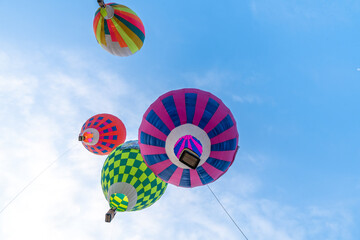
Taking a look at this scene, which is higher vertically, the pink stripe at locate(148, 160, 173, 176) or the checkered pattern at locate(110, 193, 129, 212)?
the pink stripe at locate(148, 160, 173, 176)

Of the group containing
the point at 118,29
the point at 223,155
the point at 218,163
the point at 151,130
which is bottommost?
the point at 151,130

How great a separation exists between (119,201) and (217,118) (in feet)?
13.5

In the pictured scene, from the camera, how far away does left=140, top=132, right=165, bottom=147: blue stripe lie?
470 centimetres

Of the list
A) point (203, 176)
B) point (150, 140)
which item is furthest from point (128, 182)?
point (203, 176)

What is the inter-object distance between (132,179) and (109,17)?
5.52 m

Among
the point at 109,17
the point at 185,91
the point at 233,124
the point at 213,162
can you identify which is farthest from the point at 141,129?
the point at 109,17

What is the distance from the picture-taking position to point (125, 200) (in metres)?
6.45

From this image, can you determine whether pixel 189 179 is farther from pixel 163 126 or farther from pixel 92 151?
pixel 92 151

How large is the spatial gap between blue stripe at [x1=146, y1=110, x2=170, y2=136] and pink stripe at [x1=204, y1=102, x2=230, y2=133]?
2.97 feet

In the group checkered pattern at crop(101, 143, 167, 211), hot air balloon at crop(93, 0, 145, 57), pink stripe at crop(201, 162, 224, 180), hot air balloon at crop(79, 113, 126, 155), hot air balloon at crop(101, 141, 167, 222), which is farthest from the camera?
hot air balloon at crop(79, 113, 126, 155)

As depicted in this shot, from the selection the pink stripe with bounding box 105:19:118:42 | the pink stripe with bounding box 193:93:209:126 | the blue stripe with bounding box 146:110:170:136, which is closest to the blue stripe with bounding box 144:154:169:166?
the blue stripe with bounding box 146:110:170:136

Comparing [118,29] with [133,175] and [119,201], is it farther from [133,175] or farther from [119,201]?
[119,201]

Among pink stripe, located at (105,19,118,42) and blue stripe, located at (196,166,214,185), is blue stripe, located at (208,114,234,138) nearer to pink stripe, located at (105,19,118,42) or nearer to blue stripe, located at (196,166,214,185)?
blue stripe, located at (196,166,214,185)

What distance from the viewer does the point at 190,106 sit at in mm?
4621
